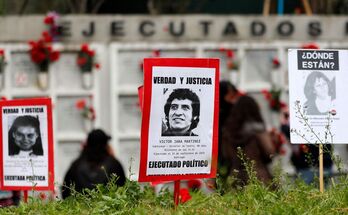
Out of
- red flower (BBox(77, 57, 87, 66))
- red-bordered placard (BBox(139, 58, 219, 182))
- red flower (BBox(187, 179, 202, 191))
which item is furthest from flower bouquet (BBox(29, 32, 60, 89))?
red-bordered placard (BBox(139, 58, 219, 182))

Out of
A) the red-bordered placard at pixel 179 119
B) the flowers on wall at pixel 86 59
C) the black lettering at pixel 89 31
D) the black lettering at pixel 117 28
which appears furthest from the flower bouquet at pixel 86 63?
the red-bordered placard at pixel 179 119

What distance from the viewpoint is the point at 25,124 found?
22.1 feet

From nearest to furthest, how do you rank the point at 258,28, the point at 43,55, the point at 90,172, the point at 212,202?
the point at 212,202 → the point at 90,172 → the point at 43,55 → the point at 258,28

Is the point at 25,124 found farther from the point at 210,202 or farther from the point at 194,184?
the point at 194,184

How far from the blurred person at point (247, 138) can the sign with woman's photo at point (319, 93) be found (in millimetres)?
2047

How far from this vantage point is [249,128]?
318 inches

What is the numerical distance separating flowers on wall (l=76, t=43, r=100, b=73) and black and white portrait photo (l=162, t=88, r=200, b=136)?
569cm

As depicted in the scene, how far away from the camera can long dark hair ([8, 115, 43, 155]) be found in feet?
22.1

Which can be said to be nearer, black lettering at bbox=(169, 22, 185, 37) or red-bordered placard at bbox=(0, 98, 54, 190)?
red-bordered placard at bbox=(0, 98, 54, 190)

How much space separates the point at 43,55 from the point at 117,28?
2.97 feet

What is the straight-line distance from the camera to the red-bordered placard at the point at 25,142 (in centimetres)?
667

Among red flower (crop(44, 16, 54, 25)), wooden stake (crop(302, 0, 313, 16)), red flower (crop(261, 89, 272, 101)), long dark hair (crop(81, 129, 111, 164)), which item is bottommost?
long dark hair (crop(81, 129, 111, 164))

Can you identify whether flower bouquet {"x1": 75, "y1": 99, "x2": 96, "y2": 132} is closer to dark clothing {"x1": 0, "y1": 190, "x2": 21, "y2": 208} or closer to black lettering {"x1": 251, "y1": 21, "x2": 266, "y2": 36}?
black lettering {"x1": 251, "y1": 21, "x2": 266, "y2": 36}

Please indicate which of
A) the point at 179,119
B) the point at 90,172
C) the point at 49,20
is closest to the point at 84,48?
the point at 49,20
